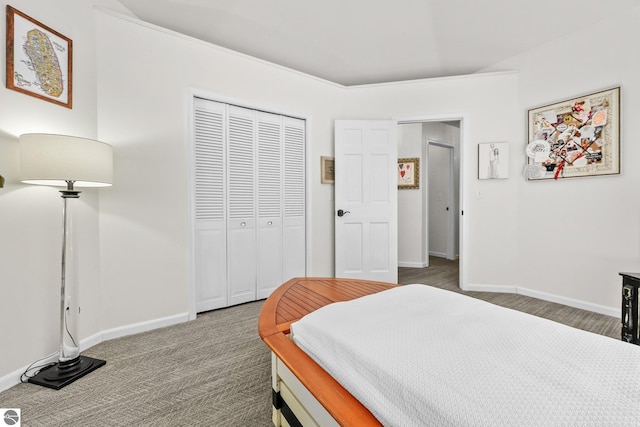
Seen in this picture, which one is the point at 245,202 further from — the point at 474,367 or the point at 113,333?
the point at 474,367

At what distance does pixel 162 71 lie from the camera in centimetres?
242

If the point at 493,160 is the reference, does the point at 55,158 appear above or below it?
below

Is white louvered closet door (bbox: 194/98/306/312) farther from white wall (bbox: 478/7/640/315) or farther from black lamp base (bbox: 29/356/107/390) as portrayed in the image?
white wall (bbox: 478/7/640/315)

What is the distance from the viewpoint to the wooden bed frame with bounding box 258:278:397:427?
79cm

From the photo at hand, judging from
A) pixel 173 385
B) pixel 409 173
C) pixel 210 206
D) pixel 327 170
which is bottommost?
pixel 173 385

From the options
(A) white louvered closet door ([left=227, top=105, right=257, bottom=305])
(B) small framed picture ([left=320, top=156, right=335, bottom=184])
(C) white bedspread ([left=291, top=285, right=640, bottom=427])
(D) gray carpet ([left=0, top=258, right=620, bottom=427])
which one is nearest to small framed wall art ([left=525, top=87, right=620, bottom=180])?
(D) gray carpet ([left=0, top=258, right=620, bottom=427])

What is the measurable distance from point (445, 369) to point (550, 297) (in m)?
3.07

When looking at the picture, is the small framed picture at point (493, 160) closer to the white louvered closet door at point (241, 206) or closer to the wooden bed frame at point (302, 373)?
the wooden bed frame at point (302, 373)

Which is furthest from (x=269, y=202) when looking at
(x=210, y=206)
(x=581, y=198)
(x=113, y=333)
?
(x=581, y=198)

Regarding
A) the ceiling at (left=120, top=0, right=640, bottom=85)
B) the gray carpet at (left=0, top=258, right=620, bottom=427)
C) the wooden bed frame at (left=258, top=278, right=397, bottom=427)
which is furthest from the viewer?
the ceiling at (left=120, top=0, right=640, bottom=85)

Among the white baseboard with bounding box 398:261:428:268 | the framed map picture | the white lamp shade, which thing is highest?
the framed map picture

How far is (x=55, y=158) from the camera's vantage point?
Answer: 1.56 metres

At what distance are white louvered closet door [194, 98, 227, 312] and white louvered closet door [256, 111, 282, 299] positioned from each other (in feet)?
1.26

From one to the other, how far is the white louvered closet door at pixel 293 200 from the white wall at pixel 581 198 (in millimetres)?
2189
